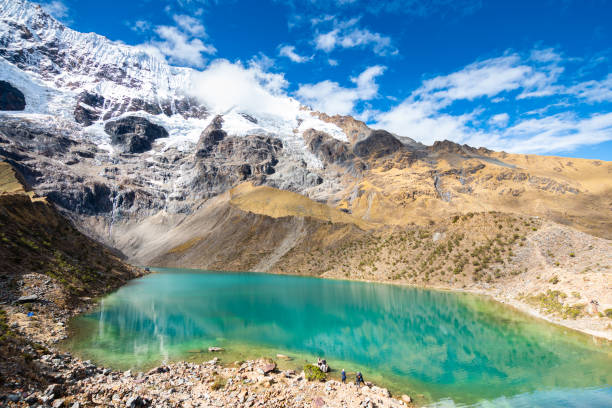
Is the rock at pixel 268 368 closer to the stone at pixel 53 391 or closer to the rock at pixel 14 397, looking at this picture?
the stone at pixel 53 391

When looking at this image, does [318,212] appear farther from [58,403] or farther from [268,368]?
[58,403]

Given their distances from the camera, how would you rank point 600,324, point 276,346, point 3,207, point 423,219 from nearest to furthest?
point 276,346
point 600,324
point 3,207
point 423,219

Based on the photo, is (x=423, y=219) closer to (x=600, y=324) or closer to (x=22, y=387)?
(x=600, y=324)

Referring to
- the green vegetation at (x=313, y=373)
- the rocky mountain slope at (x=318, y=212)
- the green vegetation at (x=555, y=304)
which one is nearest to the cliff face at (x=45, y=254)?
the green vegetation at (x=313, y=373)

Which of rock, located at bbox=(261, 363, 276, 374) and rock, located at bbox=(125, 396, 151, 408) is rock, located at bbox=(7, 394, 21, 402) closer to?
rock, located at bbox=(125, 396, 151, 408)

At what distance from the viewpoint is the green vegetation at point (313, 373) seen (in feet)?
56.2

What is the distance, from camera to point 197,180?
182m

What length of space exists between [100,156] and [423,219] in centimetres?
18005

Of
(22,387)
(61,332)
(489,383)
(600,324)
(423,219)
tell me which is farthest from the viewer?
(423,219)

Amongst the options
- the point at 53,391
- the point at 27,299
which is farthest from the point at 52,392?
the point at 27,299

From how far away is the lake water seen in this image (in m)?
17.2

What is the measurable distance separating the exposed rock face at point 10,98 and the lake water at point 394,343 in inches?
8548

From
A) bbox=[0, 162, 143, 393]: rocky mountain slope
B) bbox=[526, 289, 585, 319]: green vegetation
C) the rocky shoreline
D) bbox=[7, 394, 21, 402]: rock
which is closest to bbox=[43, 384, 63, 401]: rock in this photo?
the rocky shoreline

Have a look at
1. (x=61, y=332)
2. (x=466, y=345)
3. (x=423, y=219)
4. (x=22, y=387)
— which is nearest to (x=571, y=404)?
(x=466, y=345)
